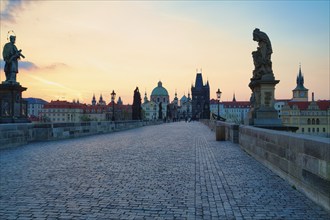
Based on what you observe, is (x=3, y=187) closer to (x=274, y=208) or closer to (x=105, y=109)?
(x=274, y=208)

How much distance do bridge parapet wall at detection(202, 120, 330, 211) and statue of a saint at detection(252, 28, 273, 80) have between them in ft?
27.3

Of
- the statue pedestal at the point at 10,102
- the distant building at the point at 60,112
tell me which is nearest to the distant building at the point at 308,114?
the distant building at the point at 60,112

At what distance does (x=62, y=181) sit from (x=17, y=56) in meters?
15.6

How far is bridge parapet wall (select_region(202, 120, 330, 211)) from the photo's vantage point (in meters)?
5.20

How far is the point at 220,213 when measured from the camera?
16.8 feet

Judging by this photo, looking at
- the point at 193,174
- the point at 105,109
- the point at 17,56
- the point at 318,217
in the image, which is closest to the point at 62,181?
the point at 193,174

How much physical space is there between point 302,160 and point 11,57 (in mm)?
19066

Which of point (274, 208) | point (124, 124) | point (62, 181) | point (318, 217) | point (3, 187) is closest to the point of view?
point (318, 217)

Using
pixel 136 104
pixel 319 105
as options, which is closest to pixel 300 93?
pixel 319 105

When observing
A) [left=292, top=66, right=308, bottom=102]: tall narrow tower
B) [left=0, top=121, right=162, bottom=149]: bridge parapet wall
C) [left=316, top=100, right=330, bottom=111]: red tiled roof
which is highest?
[left=292, top=66, right=308, bottom=102]: tall narrow tower

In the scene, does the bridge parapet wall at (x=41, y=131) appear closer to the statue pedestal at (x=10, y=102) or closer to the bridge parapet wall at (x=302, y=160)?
the statue pedestal at (x=10, y=102)

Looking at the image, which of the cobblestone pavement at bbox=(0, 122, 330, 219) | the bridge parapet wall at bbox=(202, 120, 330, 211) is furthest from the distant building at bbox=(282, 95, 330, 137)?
the cobblestone pavement at bbox=(0, 122, 330, 219)

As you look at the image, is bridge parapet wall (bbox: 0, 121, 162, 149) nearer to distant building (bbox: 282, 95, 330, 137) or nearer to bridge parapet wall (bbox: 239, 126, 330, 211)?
bridge parapet wall (bbox: 239, 126, 330, 211)

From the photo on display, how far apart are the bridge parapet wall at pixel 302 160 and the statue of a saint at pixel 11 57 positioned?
52.3 feet
